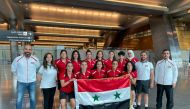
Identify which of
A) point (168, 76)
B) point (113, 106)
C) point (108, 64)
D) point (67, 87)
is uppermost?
point (108, 64)

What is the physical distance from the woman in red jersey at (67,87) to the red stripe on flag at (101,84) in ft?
Result: 0.70

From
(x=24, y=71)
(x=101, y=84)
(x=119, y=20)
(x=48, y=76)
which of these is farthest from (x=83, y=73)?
(x=119, y=20)

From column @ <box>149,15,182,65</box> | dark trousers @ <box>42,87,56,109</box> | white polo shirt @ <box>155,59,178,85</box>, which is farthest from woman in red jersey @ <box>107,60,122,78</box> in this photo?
column @ <box>149,15,182,65</box>

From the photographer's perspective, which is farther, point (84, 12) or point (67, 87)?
point (84, 12)

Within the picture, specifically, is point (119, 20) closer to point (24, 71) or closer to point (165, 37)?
point (165, 37)

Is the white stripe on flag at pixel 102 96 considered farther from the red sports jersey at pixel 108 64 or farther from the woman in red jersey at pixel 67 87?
the red sports jersey at pixel 108 64

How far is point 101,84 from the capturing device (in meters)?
6.09

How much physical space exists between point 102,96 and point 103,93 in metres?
0.08

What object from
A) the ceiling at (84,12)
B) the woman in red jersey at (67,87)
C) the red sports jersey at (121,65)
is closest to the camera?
the woman in red jersey at (67,87)

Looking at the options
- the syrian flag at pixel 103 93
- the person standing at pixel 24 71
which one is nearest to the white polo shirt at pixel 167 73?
the syrian flag at pixel 103 93

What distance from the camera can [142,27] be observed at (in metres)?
38.8

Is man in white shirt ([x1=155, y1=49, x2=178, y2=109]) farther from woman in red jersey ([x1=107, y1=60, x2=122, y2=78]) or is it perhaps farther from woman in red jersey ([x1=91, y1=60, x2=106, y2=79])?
woman in red jersey ([x1=91, y1=60, x2=106, y2=79])

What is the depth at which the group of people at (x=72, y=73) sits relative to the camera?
6.00 meters

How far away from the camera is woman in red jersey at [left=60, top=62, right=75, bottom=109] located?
5.86 m
